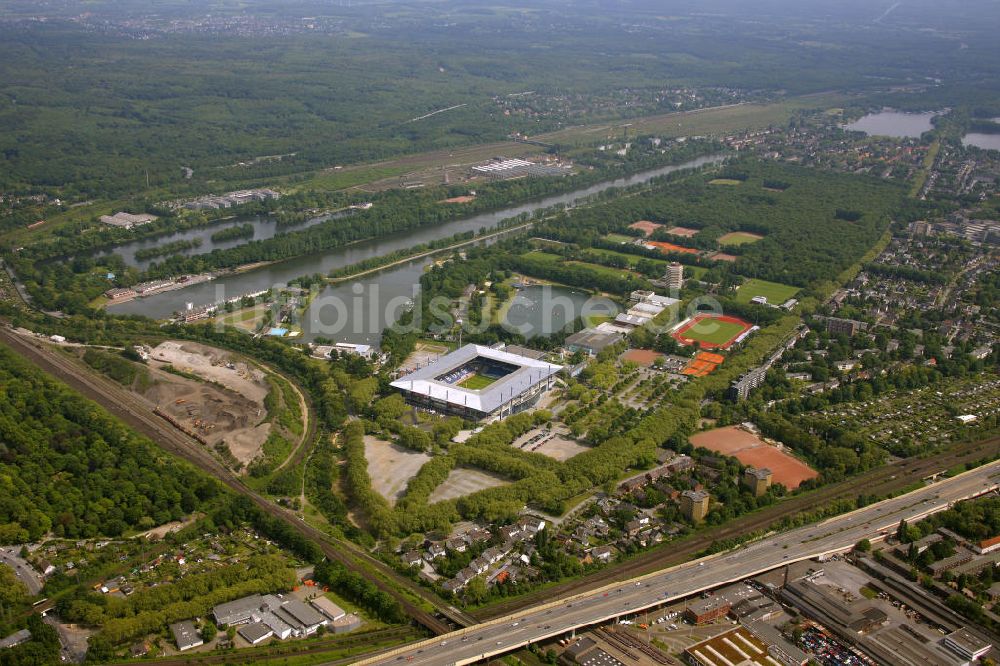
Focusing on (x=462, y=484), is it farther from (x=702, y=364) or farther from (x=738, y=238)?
(x=738, y=238)

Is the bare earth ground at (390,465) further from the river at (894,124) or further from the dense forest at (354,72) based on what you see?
the river at (894,124)

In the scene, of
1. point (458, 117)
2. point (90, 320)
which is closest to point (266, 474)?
point (90, 320)

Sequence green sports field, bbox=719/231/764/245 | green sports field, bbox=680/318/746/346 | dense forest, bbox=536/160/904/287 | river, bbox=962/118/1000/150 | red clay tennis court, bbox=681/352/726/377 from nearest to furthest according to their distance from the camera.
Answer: red clay tennis court, bbox=681/352/726/377
green sports field, bbox=680/318/746/346
dense forest, bbox=536/160/904/287
green sports field, bbox=719/231/764/245
river, bbox=962/118/1000/150

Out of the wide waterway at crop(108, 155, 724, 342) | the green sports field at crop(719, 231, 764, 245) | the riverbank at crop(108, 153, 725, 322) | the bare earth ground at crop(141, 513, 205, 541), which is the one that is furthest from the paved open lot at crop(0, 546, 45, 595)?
the green sports field at crop(719, 231, 764, 245)

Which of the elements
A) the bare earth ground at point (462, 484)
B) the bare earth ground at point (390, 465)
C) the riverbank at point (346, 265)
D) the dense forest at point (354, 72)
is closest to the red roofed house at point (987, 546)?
the bare earth ground at point (462, 484)

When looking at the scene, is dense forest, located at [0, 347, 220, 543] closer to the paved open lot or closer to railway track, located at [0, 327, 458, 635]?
the paved open lot
